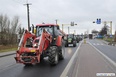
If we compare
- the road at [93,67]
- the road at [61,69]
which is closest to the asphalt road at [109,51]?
the road at [93,67]

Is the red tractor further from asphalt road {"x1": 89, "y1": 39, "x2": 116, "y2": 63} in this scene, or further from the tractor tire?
asphalt road {"x1": 89, "y1": 39, "x2": 116, "y2": 63}

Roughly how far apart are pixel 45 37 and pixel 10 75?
4.01m

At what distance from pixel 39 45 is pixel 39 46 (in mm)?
56

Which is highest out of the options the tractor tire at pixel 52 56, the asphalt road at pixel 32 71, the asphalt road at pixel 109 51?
the tractor tire at pixel 52 56

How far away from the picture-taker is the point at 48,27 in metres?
16.6

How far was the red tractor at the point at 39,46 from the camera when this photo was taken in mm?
13148

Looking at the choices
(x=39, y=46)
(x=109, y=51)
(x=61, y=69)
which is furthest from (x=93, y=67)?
(x=109, y=51)

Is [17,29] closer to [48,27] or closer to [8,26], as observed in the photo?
[8,26]

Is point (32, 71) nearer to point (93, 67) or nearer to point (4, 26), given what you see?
point (93, 67)

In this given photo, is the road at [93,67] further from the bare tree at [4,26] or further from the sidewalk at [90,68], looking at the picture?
the bare tree at [4,26]

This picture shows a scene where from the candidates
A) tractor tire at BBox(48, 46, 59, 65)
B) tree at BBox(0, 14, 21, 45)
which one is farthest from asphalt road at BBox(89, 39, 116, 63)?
tree at BBox(0, 14, 21, 45)

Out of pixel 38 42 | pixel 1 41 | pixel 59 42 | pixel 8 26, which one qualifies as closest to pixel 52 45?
pixel 59 42

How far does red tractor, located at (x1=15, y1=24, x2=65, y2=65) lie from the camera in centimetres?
1315

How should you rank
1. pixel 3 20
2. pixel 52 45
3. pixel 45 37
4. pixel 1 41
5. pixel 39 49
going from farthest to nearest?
pixel 3 20, pixel 1 41, pixel 52 45, pixel 45 37, pixel 39 49
